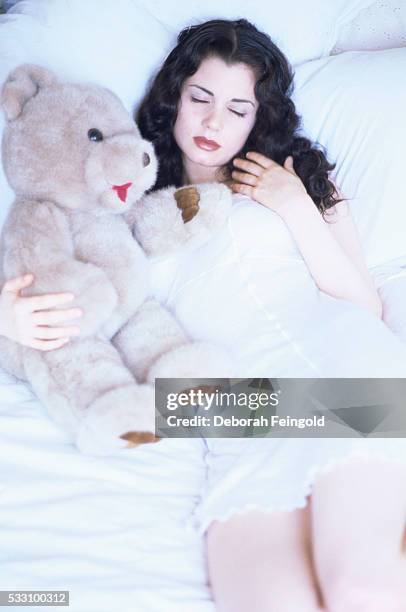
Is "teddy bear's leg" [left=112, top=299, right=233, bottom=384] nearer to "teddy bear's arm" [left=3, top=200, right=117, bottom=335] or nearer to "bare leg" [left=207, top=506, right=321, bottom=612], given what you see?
"teddy bear's arm" [left=3, top=200, right=117, bottom=335]

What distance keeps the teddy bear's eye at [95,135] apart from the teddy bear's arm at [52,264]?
0.12 meters

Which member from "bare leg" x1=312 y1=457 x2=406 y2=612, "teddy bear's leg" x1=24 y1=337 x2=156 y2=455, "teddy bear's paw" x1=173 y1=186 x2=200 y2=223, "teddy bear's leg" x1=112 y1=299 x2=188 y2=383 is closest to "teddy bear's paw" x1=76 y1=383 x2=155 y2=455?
"teddy bear's leg" x1=24 y1=337 x2=156 y2=455

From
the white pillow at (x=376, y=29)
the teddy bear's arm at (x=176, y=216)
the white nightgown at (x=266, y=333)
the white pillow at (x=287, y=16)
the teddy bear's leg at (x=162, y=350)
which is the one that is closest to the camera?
the white nightgown at (x=266, y=333)

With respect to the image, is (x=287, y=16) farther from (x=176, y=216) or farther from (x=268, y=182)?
(x=176, y=216)

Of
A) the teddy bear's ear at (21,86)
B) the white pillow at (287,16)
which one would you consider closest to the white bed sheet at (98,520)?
the teddy bear's ear at (21,86)

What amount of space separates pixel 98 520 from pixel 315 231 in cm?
64

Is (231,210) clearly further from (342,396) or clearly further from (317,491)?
(317,491)

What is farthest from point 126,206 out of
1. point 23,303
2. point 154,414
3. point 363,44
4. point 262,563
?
point 363,44

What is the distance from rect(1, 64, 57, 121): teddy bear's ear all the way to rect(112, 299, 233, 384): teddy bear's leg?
0.38m

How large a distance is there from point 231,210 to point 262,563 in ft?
2.03

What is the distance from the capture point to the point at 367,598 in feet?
2.37

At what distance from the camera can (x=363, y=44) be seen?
1.55 m

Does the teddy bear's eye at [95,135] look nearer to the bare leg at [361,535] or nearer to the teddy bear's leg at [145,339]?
the teddy bear's leg at [145,339]

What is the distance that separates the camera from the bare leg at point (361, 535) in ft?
2.39
